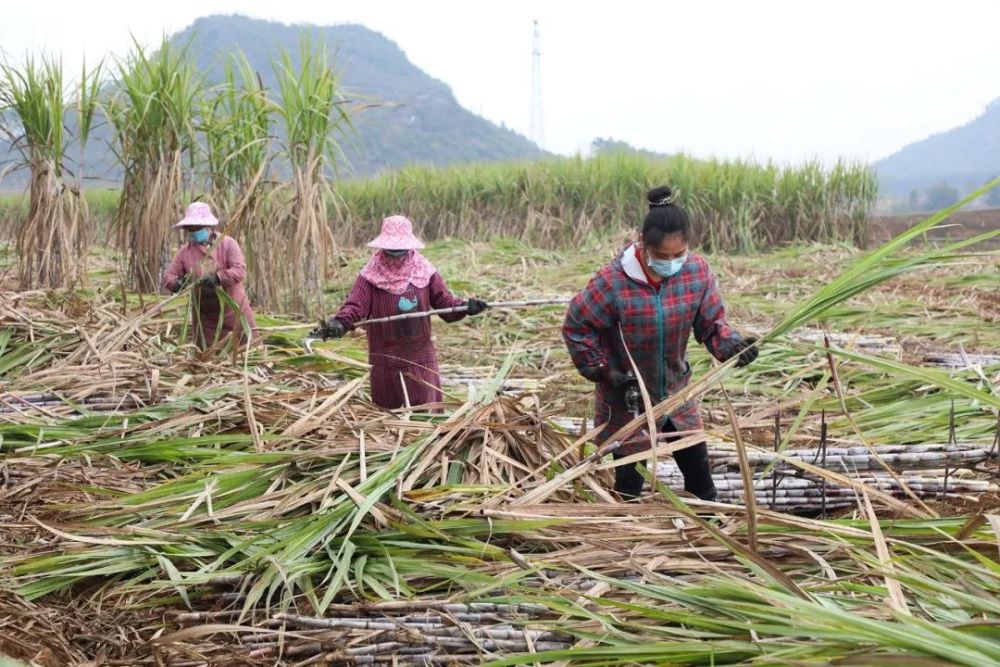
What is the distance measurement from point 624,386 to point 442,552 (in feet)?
3.24

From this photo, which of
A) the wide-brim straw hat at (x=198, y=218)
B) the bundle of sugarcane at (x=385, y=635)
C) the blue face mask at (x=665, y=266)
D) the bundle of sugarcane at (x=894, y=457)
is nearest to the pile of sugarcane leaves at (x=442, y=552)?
the bundle of sugarcane at (x=385, y=635)

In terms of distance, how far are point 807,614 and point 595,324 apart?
5.61 ft

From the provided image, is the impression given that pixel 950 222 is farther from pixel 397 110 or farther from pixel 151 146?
pixel 397 110

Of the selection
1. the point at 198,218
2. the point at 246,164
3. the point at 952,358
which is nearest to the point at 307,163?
the point at 246,164

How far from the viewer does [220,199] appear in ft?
25.9

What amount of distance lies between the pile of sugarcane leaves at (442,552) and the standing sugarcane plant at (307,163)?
11.4ft

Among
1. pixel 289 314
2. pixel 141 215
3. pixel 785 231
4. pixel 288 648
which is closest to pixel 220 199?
pixel 141 215

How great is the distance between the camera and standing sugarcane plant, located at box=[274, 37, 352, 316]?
715 cm

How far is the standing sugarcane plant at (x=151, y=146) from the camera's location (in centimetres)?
788

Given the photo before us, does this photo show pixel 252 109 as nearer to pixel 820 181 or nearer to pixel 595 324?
pixel 595 324

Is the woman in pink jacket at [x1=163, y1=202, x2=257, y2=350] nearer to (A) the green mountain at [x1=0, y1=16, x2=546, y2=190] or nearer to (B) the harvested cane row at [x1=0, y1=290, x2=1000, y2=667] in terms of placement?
(B) the harvested cane row at [x1=0, y1=290, x2=1000, y2=667]

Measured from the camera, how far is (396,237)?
434cm

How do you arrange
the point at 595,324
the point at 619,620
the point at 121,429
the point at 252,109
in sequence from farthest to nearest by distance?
the point at 252,109 < the point at 121,429 < the point at 595,324 < the point at 619,620

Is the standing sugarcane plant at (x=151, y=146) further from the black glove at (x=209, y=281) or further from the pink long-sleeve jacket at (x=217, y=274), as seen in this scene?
the black glove at (x=209, y=281)
